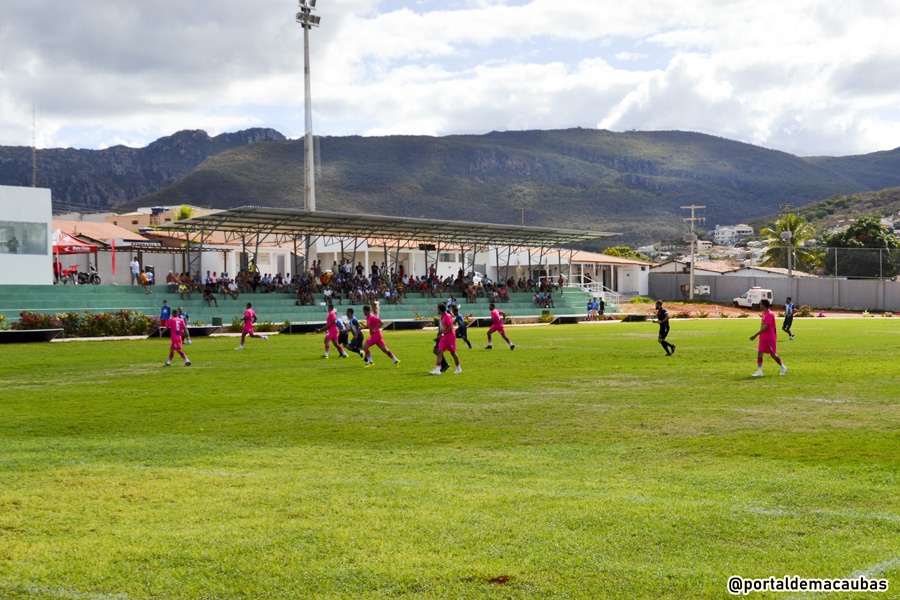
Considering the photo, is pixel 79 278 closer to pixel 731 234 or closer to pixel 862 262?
pixel 862 262

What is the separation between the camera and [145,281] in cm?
4747

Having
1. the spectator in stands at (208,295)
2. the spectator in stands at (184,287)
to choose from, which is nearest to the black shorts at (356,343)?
the spectator in stands at (208,295)

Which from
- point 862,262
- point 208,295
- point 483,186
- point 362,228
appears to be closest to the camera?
point 208,295

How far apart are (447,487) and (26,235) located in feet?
138

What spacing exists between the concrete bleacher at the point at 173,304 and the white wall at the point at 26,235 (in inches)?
107

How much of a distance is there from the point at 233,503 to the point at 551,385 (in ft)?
36.1

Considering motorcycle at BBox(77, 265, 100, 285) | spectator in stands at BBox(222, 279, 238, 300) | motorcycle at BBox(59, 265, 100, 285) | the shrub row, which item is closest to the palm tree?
spectator in stands at BBox(222, 279, 238, 300)

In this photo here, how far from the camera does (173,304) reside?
150ft

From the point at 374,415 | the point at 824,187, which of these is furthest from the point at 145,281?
the point at 824,187

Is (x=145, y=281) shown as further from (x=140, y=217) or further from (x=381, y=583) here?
(x=140, y=217)

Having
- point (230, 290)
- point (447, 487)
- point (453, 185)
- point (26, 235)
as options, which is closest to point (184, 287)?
point (230, 290)

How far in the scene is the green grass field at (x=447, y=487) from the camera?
6117 mm

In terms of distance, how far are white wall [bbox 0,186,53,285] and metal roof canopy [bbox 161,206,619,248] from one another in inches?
230

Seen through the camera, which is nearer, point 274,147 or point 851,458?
point 851,458
